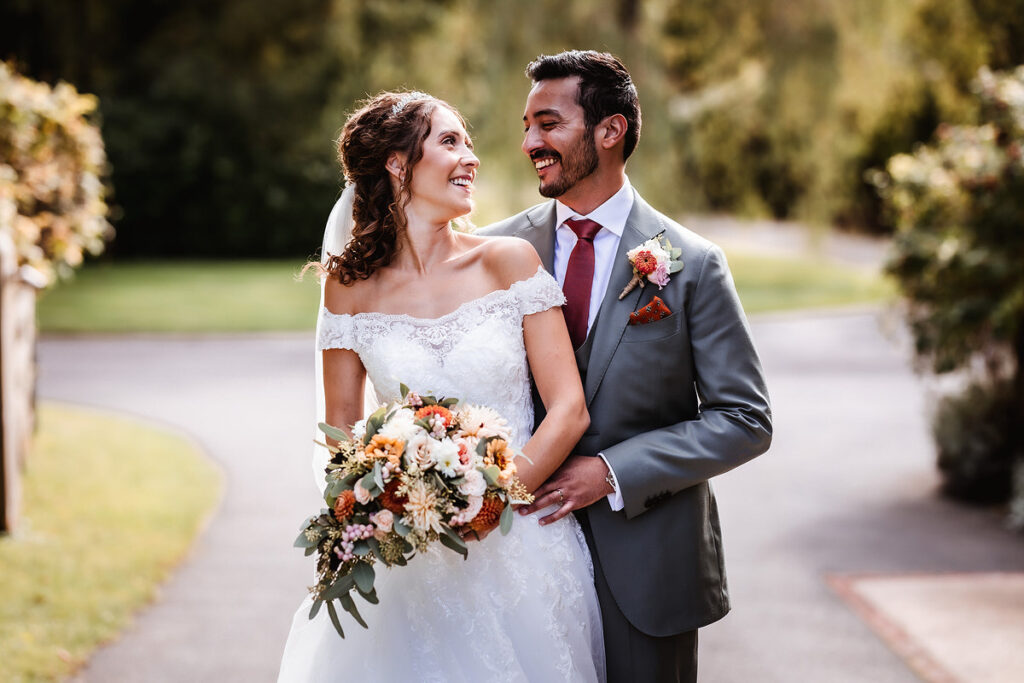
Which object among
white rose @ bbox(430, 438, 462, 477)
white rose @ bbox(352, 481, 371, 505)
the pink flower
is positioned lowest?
white rose @ bbox(352, 481, 371, 505)

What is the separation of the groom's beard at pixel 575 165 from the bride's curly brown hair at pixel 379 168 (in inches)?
13.1

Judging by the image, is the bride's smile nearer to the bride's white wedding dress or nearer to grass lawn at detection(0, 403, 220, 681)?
the bride's white wedding dress

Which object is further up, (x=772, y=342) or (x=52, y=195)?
(x=52, y=195)

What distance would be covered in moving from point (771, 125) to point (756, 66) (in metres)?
3.04

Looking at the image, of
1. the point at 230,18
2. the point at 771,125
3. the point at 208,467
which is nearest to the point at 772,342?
the point at 771,125

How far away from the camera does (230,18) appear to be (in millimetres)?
24875

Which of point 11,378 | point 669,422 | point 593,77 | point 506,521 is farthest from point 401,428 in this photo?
point 11,378

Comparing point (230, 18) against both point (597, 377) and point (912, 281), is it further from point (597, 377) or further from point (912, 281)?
point (597, 377)

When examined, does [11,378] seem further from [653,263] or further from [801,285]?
[801,285]

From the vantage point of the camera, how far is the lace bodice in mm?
2998

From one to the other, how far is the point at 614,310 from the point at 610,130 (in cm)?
52

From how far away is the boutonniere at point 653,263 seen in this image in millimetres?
2967

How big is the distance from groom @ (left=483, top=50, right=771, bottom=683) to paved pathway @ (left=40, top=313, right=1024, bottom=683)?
2016 millimetres

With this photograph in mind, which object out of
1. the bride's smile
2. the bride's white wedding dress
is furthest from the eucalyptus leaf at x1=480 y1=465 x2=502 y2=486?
the bride's smile
